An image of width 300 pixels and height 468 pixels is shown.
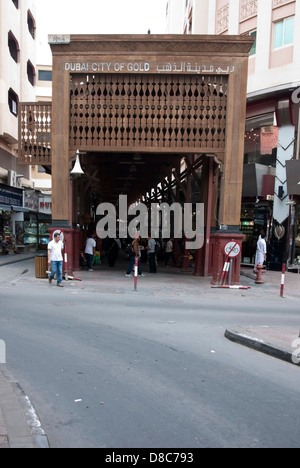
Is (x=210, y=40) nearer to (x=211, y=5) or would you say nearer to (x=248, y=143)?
(x=248, y=143)

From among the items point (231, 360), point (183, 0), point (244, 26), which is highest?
point (183, 0)

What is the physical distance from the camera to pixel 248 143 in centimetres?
2120

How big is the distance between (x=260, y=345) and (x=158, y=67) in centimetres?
1032

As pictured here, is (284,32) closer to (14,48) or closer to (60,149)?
(60,149)

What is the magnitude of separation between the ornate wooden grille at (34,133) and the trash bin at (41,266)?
3.72m

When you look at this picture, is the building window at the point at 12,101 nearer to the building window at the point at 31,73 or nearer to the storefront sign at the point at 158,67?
the building window at the point at 31,73

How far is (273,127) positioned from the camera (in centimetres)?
1972

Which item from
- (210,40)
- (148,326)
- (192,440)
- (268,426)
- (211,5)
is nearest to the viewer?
(192,440)

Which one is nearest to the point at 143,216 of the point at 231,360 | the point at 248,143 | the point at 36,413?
the point at 248,143

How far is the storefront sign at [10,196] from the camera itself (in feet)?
68.2

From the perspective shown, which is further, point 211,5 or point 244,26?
point 211,5

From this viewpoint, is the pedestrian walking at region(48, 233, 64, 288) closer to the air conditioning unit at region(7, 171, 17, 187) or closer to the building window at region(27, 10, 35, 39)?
the air conditioning unit at region(7, 171, 17, 187)

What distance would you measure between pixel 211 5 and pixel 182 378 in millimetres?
24196

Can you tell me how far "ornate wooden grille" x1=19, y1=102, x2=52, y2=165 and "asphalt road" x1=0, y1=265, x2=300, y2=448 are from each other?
24.3 ft
